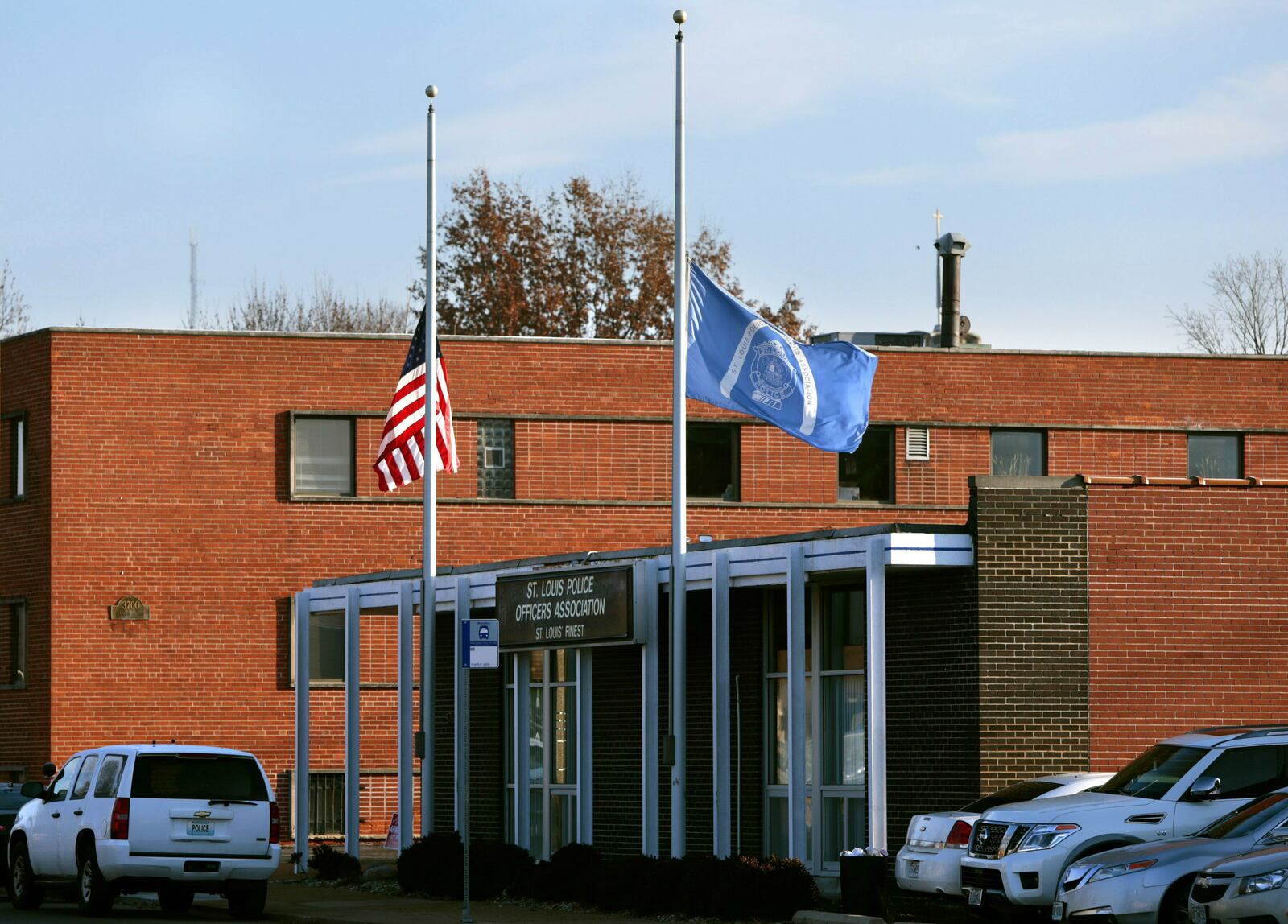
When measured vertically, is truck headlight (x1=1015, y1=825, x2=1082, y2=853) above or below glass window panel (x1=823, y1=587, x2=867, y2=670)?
below

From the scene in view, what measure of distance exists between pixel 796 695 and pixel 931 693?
1.36 metres

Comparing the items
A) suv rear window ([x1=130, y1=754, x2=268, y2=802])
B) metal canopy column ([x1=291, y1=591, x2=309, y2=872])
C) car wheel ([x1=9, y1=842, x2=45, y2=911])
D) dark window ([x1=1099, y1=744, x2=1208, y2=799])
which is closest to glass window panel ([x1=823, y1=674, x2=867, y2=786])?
dark window ([x1=1099, y1=744, x2=1208, y2=799])

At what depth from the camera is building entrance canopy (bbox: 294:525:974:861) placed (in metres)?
20.9

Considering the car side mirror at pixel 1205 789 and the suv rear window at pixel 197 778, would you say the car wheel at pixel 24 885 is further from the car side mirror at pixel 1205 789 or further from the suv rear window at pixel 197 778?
the car side mirror at pixel 1205 789

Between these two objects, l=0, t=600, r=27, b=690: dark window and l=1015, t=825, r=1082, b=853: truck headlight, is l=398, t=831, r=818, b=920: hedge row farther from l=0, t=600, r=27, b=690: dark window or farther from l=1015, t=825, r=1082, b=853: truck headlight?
l=0, t=600, r=27, b=690: dark window

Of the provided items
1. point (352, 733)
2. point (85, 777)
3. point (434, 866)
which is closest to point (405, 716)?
point (352, 733)

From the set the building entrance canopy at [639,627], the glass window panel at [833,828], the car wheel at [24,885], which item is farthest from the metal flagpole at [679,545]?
the car wheel at [24,885]

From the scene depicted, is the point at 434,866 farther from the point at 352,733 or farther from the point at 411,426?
the point at 411,426

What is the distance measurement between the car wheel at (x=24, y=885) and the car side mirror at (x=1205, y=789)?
40.6 feet

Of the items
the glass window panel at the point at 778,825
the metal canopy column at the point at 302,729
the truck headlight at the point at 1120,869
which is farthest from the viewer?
the metal canopy column at the point at 302,729

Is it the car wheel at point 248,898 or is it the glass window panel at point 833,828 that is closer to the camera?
the car wheel at point 248,898

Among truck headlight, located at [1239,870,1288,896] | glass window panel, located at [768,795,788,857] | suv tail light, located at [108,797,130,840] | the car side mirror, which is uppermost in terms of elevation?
the car side mirror

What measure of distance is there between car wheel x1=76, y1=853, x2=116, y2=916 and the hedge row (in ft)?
14.3

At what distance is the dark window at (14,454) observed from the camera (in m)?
37.5
